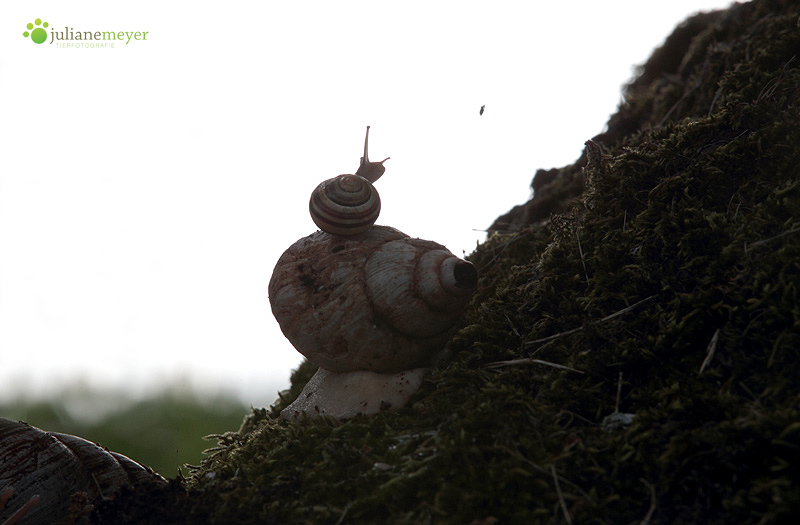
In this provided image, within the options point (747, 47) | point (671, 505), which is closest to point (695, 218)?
point (671, 505)

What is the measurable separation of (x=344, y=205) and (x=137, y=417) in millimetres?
7264

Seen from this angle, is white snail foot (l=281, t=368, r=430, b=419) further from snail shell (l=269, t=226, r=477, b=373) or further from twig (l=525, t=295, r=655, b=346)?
twig (l=525, t=295, r=655, b=346)

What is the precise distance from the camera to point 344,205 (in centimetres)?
341

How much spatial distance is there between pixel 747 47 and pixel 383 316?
3.72 m

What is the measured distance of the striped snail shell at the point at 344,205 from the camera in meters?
3.41

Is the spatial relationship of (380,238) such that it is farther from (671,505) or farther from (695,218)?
(671,505)

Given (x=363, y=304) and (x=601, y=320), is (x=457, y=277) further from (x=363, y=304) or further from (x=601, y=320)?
(x=601, y=320)

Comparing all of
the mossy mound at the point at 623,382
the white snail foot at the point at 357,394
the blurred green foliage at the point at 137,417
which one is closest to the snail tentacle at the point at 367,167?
the mossy mound at the point at 623,382

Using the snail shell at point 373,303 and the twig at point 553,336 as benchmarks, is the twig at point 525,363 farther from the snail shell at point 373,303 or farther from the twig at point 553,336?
the snail shell at point 373,303

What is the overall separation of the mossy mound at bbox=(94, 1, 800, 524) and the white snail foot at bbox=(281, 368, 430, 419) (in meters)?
0.15

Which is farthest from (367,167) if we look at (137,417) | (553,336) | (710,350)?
(137,417)

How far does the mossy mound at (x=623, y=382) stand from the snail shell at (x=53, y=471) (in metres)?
0.44

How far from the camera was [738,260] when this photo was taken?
260 centimetres

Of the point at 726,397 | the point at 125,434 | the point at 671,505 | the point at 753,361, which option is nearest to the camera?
the point at 671,505
